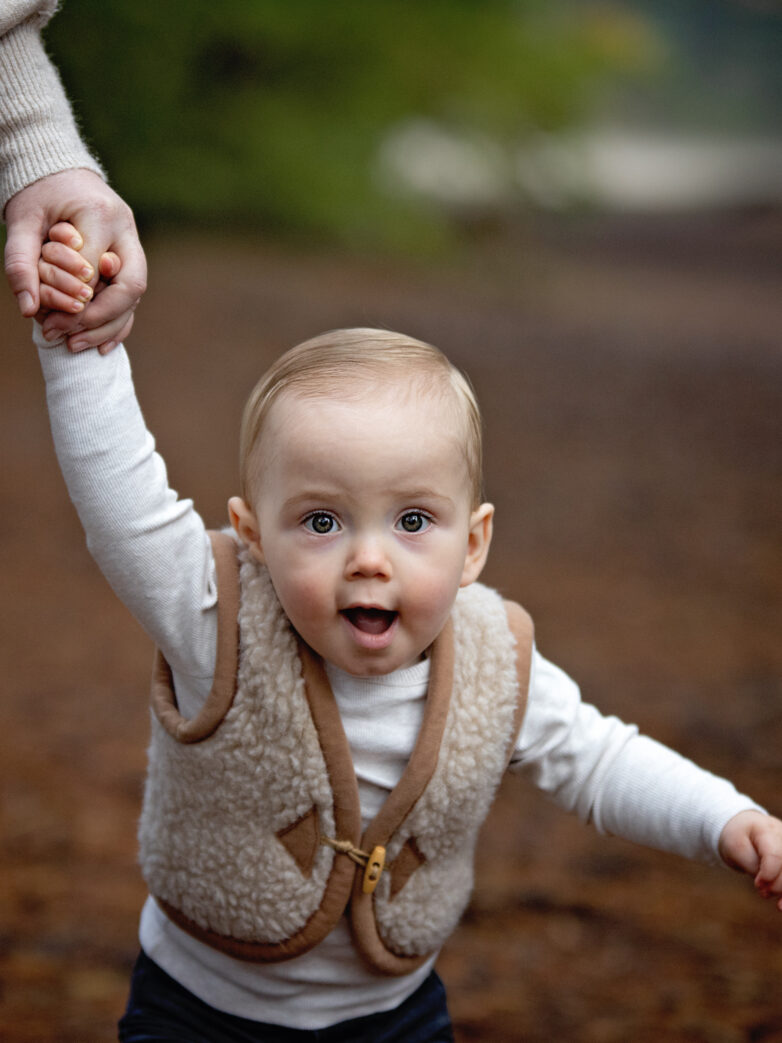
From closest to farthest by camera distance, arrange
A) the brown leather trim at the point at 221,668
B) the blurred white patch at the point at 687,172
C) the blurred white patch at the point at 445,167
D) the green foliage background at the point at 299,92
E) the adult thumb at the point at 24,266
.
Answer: the adult thumb at the point at 24,266
the brown leather trim at the point at 221,668
the green foliage background at the point at 299,92
the blurred white patch at the point at 445,167
the blurred white patch at the point at 687,172

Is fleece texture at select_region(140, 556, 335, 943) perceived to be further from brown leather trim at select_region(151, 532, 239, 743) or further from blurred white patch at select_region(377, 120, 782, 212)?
blurred white patch at select_region(377, 120, 782, 212)

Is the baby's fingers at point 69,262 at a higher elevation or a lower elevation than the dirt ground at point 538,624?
higher

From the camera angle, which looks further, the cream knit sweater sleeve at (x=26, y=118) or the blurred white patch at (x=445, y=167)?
the blurred white patch at (x=445, y=167)

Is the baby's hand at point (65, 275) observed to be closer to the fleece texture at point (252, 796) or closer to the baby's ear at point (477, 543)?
the fleece texture at point (252, 796)

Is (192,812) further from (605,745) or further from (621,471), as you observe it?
(621,471)

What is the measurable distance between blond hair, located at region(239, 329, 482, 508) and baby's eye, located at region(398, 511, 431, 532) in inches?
4.0

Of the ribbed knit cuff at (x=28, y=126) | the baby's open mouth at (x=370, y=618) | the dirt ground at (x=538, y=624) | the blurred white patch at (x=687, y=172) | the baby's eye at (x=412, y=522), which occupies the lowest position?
the blurred white patch at (x=687, y=172)

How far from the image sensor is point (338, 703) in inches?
66.9

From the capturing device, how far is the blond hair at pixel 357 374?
63.2 inches

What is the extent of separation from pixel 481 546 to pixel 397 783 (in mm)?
338

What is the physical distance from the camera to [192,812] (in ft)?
5.72

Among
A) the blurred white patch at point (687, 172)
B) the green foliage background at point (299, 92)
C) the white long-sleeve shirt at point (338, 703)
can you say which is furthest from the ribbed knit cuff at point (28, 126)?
the blurred white patch at point (687, 172)

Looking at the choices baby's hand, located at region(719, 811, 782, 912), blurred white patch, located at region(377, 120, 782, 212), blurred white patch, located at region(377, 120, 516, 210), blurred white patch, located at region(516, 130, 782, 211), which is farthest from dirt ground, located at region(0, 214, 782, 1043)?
blurred white patch, located at region(516, 130, 782, 211)

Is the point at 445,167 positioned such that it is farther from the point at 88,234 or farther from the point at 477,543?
the point at 88,234
